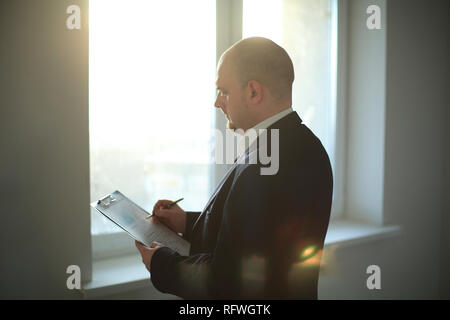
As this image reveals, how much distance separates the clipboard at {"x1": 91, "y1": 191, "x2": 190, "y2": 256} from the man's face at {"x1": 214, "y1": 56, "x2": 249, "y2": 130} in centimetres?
39

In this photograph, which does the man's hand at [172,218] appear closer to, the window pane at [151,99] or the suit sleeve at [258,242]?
the suit sleeve at [258,242]

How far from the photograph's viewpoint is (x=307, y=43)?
216cm

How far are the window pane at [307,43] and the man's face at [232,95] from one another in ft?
3.15

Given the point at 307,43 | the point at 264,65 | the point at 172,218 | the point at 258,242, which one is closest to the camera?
the point at 258,242

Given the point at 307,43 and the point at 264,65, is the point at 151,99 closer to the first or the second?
the point at 264,65

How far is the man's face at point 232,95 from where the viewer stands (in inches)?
38.6

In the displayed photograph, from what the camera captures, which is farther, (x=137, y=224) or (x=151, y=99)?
(x=151, y=99)

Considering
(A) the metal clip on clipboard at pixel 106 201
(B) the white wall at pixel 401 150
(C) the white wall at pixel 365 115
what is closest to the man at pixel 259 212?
(A) the metal clip on clipboard at pixel 106 201

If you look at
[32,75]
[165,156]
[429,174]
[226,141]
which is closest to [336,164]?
[429,174]

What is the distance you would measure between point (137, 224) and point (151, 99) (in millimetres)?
740

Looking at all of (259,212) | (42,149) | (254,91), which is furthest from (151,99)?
(259,212)

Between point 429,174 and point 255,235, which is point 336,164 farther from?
point 255,235

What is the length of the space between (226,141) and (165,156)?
32cm

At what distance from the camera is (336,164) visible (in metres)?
2.32
